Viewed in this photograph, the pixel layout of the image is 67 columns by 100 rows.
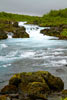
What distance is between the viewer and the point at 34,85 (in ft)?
41.9

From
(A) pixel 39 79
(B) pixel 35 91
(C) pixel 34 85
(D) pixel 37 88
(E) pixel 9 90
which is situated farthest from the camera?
(A) pixel 39 79

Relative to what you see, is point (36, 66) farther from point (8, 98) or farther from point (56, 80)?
point (8, 98)

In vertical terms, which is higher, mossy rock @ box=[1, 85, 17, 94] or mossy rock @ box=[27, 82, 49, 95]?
mossy rock @ box=[27, 82, 49, 95]

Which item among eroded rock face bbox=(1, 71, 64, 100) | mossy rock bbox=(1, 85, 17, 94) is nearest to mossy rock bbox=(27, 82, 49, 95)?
eroded rock face bbox=(1, 71, 64, 100)

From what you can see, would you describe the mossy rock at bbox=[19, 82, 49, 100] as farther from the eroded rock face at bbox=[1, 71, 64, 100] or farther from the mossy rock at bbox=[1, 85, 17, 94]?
the mossy rock at bbox=[1, 85, 17, 94]

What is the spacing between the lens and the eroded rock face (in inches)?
488

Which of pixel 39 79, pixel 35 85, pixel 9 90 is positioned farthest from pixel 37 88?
pixel 9 90

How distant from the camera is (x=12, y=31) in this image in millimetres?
56531

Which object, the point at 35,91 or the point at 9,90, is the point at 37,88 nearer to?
the point at 35,91

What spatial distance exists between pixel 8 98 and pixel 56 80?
12.9 ft

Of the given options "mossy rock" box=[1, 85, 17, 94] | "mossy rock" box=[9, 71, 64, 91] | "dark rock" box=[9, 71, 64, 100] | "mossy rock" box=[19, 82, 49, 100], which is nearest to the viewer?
"mossy rock" box=[19, 82, 49, 100]

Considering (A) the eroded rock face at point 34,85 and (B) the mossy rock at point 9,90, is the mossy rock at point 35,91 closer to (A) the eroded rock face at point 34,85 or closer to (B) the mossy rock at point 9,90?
(A) the eroded rock face at point 34,85

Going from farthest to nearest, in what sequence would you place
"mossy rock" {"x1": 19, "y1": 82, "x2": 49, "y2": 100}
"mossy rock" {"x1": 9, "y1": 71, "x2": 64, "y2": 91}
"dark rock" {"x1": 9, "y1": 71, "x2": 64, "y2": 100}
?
"mossy rock" {"x1": 9, "y1": 71, "x2": 64, "y2": 91} → "dark rock" {"x1": 9, "y1": 71, "x2": 64, "y2": 100} → "mossy rock" {"x1": 19, "y1": 82, "x2": 49, "y2": 100}

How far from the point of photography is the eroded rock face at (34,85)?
1240cm
